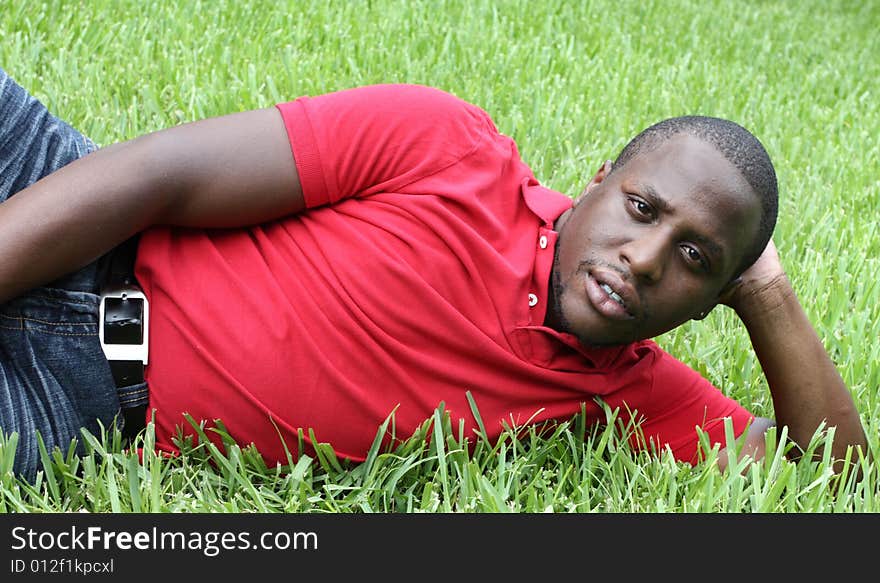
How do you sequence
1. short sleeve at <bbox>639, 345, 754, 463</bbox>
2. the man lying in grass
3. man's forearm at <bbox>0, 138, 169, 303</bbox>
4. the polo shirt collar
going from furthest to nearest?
short sleeve at <bbox>639, 345, 754, 463</bbox>, the polo shirt collar, the man lying in grass, man's forearm at <bbox>0, 138, 169, 303</bbox>

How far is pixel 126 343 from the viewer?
217cm

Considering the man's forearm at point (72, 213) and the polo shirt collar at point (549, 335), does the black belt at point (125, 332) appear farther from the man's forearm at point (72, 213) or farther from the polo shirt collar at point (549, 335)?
the polo shirt collar at point (549, 335)

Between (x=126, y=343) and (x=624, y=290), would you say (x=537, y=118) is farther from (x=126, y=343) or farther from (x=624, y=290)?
(x=126, y=343)

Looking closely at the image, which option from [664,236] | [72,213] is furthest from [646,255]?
[72,213]

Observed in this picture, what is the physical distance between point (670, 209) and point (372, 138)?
0.62m

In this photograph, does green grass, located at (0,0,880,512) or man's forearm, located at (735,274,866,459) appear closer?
green grass, located at (0,0,880,512)

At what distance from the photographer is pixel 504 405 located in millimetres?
2293

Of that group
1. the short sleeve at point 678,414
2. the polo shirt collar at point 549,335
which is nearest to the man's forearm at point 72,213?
the polo shirt collar at point 549,335

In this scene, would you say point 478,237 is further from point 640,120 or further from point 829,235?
point 640,120

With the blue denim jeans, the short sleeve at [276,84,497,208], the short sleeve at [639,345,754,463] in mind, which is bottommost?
the short sleeve at [639,345,754,463]

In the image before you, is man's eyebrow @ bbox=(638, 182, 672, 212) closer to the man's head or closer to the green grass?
the man's head

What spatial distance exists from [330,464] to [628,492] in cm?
63

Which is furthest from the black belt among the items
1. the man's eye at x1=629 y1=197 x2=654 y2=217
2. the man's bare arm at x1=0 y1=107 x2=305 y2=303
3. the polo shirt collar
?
the man's eye at x1=629 y1=197 x2=654 y2=217

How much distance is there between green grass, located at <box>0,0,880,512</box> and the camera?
7.23ft
